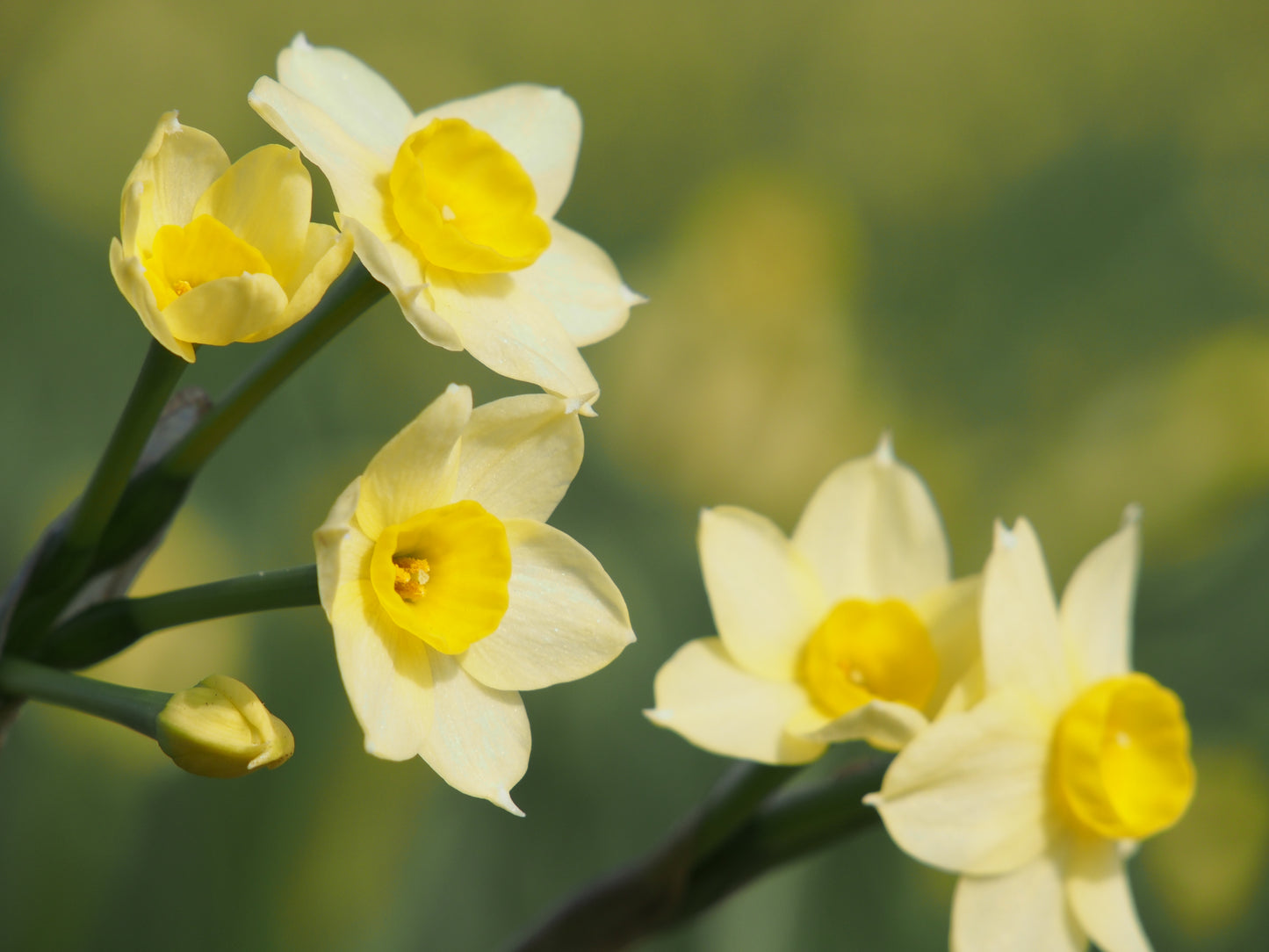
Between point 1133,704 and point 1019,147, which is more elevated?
point 1019,147

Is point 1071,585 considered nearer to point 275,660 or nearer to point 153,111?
point 275,660

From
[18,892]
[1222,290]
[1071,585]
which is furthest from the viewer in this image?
[1222,290]

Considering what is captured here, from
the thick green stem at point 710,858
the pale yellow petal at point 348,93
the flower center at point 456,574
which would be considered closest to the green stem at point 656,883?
the thick green stem at point 710,858

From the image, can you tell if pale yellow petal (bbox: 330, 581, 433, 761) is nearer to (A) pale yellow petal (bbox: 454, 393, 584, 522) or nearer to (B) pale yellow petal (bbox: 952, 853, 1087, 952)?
(A) pale yellow petal (bbox: 454, 393, 584, 522)

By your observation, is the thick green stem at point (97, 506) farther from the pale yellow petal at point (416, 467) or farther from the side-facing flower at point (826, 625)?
the side-facing flower at point (826, 625)

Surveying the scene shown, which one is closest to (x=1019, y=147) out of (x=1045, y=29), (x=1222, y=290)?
(x=1045, y=29)

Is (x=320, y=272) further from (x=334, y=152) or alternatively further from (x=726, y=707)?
(x=726, y=707)

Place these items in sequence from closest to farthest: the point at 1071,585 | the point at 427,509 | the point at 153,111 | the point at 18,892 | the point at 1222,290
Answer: the point at 427,509, the point at 1071,585, the point at 18,892, the point at 153,111, the point at 1222,290
